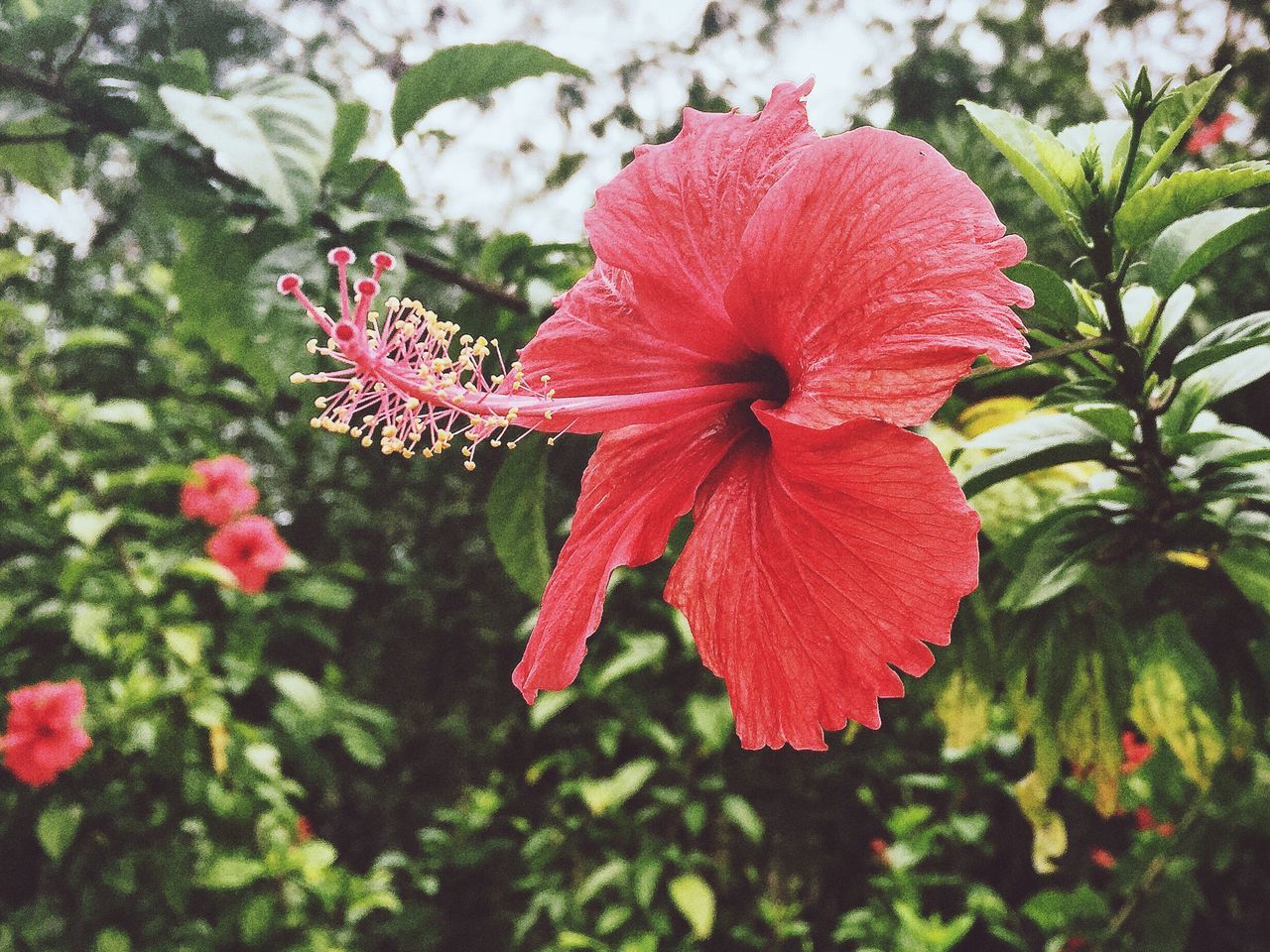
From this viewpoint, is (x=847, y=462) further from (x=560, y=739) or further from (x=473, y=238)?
(x=560, y=739)

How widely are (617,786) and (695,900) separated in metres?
0.33

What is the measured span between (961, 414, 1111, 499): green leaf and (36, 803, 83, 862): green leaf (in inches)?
93.6

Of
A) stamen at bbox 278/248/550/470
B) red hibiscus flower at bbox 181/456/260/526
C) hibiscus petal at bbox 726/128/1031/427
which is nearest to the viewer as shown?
hibiscus petal at bbox 726/128/1031/427

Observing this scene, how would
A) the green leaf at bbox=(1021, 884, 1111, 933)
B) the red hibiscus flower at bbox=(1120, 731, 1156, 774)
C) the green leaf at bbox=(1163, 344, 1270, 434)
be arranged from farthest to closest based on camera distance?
the red hibiscus flower at bbox=(1120, 731, 1156, 774)
the green leaf at bbox=(1021, 884, 1111, 933)
the green leaf at bbox=(1163, 344, 1270, 434)

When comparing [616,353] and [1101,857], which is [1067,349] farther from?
[1101,857]

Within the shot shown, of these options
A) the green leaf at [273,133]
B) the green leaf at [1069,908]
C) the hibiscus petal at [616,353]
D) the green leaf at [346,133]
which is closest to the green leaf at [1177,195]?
the hibiscus petal at [616,353]

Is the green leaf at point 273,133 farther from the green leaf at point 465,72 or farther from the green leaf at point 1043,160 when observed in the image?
the green leaf at point 1043,160

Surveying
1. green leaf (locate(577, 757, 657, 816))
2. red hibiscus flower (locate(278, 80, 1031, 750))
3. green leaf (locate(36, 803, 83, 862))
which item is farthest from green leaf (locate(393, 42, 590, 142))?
green leaf (locate(36, 803, 83, 862))

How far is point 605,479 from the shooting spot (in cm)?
63

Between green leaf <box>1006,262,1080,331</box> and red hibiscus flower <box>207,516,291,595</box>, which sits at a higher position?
green leaf <box>1006,262,1080,331</box>

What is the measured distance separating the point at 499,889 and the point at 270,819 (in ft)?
3.01

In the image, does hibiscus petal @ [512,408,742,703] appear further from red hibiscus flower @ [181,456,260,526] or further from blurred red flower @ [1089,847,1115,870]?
red hibiscus flower @ [181,456,260,526]

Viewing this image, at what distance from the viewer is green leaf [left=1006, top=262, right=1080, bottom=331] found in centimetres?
62

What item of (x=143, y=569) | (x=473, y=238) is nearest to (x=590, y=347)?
Result: (x=473, y=238)
